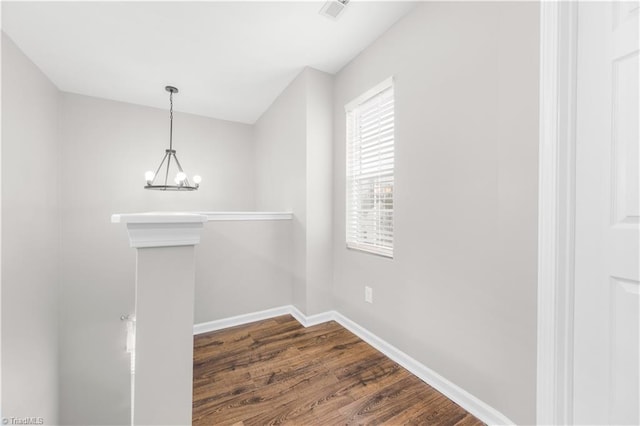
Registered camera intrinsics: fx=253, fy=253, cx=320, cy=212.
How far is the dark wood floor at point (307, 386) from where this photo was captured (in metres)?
1.39

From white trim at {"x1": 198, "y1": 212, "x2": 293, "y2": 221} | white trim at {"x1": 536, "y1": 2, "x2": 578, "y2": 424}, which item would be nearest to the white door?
white trim at {"x1": 536, "y1": 2, "x2": 578, "y2": 424}

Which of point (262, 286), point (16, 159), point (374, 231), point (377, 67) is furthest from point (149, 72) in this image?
point (374, 231)

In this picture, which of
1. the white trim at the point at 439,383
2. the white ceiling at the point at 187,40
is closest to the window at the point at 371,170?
the white ceiling at the point at 187,40

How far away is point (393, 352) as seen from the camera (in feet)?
6.21

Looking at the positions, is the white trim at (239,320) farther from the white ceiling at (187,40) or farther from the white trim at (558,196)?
the white ceiling at (187,40)

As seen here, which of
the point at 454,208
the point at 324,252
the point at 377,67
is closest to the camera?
the point at 454,208

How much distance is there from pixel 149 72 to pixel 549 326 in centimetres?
369

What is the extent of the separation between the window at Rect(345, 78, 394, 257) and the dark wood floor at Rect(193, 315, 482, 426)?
0.83 m

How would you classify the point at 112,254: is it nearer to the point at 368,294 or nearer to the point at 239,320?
the point at 239,320

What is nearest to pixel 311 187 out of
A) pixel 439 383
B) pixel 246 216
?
pixel 246 216

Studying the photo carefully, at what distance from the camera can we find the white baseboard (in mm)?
1351

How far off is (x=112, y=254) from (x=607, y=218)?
4.36 meters

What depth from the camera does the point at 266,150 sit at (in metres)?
3.60

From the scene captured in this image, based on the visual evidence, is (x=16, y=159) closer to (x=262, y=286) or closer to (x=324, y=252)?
(x=262, y=286)
